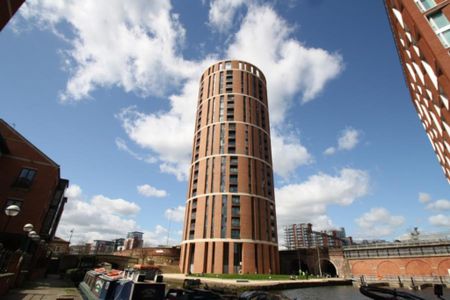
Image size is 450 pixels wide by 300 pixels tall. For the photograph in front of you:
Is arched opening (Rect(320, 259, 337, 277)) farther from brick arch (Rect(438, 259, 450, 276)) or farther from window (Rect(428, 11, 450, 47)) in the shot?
window (Rect(428, 11, 450, 47))

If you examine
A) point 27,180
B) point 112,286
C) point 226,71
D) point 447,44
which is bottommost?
point 112,286

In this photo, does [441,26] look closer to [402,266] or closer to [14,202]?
[14,202]

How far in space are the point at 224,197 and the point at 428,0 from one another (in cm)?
4930

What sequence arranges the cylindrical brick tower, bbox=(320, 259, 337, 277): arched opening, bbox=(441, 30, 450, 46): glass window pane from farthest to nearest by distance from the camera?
bbox=(320, 259, 337, 277): arched opening < the cylindrical brick tower < bbox=(441, 30, 450, 46): glass window pane

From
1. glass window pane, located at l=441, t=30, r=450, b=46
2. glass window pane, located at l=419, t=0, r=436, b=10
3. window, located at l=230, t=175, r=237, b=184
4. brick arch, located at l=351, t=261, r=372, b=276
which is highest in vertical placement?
window, located at l=230, t=175, r=237, b=184

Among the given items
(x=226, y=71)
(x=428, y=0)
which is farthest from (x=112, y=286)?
(x=226, y=71)

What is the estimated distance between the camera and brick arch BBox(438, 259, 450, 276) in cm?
4706

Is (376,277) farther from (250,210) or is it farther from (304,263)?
(250,210)

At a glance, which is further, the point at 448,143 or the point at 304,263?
the point at 304,263

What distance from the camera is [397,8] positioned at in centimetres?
1912

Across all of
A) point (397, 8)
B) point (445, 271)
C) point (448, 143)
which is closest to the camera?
point (397, 8)

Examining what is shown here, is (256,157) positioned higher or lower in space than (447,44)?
higher

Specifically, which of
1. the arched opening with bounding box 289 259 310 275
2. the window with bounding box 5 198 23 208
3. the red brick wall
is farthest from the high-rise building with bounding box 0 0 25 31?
the arched opening with bounding box 289 259 310 275

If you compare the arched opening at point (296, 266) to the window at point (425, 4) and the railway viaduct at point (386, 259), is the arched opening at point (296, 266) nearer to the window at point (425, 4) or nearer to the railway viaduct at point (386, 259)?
the railway viaduct at point (386, 259)
